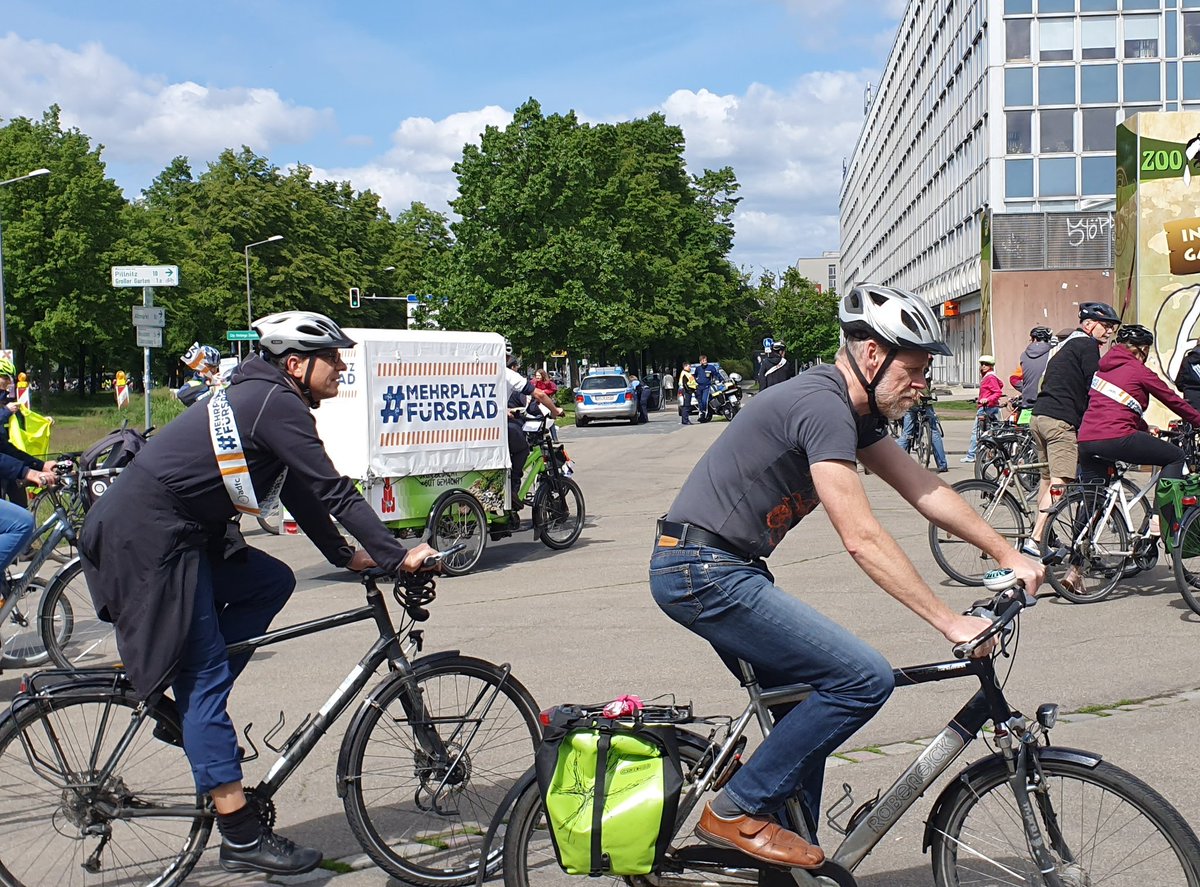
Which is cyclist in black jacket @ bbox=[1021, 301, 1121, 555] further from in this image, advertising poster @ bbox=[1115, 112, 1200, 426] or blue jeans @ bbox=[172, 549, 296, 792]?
advertising poster @ bbox=[1115, 112, 1200, 426]

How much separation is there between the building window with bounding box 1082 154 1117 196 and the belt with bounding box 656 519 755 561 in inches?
2069

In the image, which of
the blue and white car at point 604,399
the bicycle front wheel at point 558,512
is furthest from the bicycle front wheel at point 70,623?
the blue and white car at point 604,399

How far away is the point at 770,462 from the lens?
335cm

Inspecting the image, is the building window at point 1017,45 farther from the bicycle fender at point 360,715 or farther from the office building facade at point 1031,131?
the bicycle fender at point 360,715

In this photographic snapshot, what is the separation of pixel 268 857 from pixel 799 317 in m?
83.4

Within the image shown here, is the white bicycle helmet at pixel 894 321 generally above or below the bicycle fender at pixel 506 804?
above

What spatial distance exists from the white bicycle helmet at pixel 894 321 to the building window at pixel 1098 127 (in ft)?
173

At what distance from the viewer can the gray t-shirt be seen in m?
3.26

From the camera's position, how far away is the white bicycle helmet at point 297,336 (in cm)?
403

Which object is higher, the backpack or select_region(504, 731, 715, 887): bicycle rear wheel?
the backpack

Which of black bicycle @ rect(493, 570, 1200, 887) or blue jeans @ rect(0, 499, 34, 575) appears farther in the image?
blue jeans @ rect(0, 499, 34, 575)

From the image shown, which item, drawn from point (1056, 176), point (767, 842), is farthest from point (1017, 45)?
point (767, 842)

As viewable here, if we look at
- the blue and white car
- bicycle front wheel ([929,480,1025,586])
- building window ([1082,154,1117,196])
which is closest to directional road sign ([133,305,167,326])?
bicycle front wheel ([929,480,1025,586])

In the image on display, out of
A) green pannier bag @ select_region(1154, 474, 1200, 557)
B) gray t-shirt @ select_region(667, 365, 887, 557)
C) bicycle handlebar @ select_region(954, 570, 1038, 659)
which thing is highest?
gray t-shirt @ select_region(667, 365, 887, 557)
